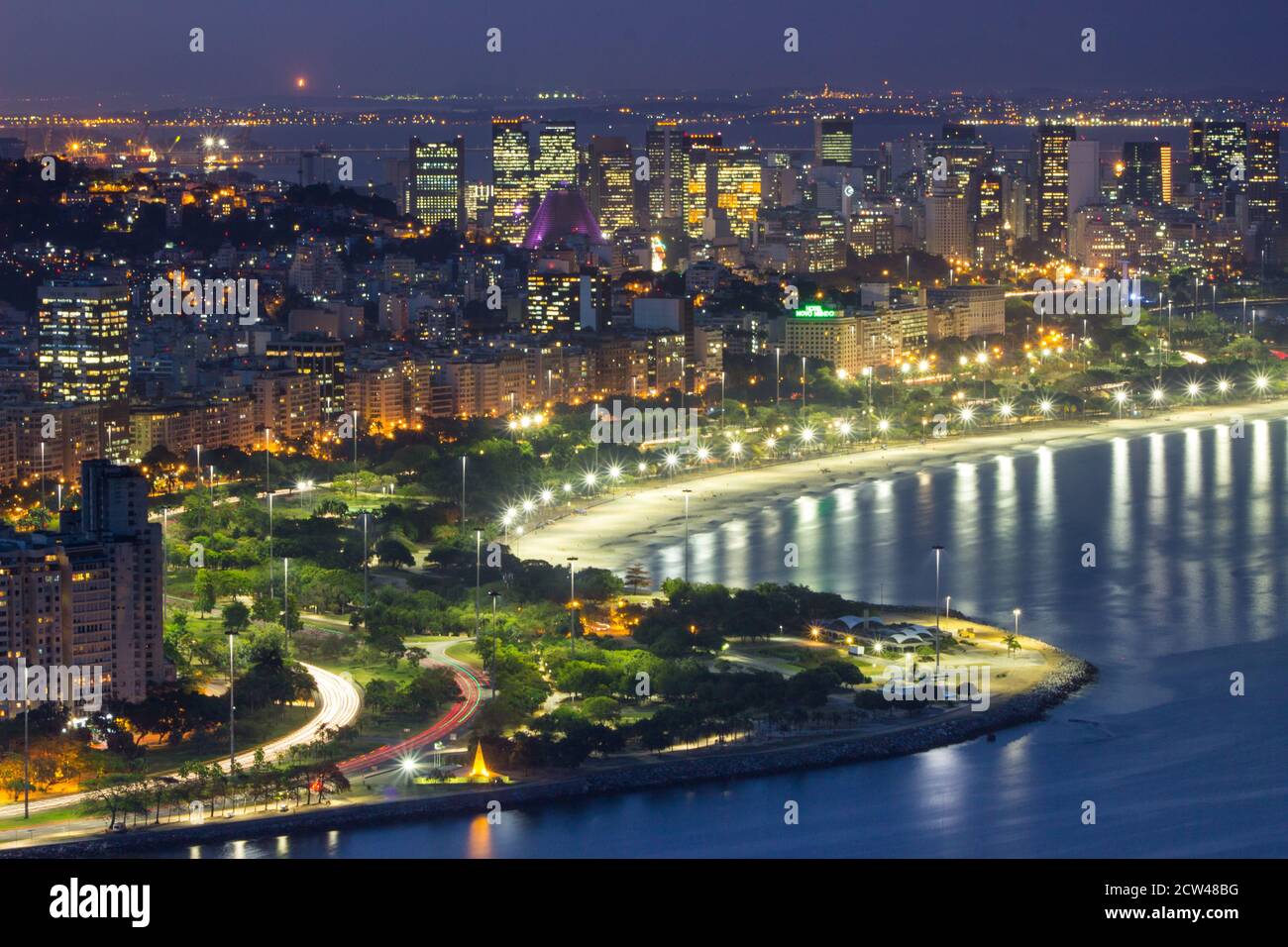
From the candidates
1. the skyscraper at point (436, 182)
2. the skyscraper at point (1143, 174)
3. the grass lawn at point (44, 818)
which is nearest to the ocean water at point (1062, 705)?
the grass lawn at point (44, 818)

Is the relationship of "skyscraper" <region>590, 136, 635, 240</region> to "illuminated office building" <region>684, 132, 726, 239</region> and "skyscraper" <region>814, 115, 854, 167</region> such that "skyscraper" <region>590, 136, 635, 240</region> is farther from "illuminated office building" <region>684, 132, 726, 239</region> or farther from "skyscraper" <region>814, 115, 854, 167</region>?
"skyscraper" <region>814, 115, 854, 167</region>

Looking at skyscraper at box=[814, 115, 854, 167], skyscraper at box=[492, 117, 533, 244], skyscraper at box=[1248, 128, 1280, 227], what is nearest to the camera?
skyscraper at box=[492, 117, 533, 244]

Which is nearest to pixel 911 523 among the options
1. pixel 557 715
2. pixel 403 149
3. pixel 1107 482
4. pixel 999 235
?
pixel 1107 482

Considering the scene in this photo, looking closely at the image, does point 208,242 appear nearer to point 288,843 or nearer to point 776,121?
point 288,843

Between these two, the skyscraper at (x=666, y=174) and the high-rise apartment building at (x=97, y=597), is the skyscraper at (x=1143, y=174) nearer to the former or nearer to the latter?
the skyscraper at (x=666, y=174)

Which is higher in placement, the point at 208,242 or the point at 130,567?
the point at 208,242

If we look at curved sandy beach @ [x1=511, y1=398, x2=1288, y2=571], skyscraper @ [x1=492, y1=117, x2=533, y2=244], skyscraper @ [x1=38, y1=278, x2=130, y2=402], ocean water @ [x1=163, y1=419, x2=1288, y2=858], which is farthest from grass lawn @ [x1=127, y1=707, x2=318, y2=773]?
skyscraper @ [x1=492, y1=117, x2=533, y2=244]
